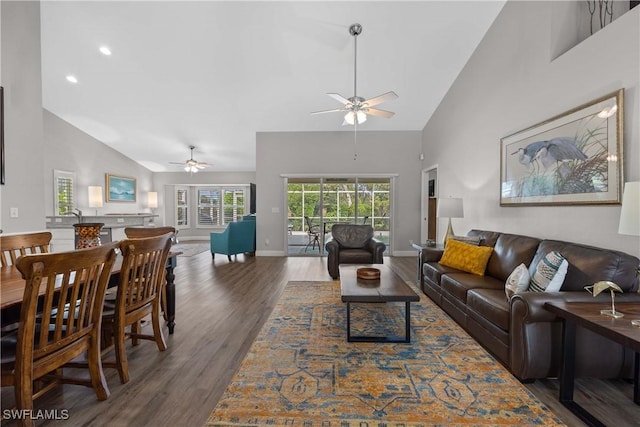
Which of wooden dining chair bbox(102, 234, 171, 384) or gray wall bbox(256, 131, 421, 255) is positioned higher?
gray wall bbox(256, 131, 421, 255)

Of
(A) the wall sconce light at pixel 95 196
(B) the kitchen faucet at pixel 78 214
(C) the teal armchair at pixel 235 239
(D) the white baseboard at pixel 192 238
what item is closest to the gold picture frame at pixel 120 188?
(A) the wall sconce light at pixel 95 196

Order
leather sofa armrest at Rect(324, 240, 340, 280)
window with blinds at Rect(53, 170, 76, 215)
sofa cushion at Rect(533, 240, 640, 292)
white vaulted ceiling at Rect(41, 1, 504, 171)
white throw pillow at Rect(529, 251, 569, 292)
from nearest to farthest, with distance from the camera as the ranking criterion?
sofa cushion at Rect(533, 240, 640, 292) → white throw pillow at Rect(529, 251, 569, 292) → white vaulted ceiling at Rect(41, 1, 504, 171) → leather sofa armrest at Rect(324, 240, 340, 280) → window with blinds at Rect(53, 170, 76, 215)

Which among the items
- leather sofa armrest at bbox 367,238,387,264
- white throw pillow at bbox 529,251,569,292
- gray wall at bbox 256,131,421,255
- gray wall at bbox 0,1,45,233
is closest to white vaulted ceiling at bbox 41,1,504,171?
gray wall at bbox 256,131,421,255

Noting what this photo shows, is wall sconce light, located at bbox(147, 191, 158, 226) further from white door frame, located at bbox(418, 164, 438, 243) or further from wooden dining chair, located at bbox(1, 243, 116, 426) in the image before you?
wooden dining chair, located at bbox(1, 243, 116, 426)

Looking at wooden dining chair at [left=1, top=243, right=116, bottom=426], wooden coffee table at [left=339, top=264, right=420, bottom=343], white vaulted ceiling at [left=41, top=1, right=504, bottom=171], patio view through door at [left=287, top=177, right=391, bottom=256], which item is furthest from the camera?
patio view through door at [left=287, top=177, right=391, bottom=256]

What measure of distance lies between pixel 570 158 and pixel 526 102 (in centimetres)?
99

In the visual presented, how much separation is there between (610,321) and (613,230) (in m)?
1.22

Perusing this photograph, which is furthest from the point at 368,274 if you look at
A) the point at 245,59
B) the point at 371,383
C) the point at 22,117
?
the point at 22,117

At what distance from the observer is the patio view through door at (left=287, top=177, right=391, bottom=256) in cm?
707

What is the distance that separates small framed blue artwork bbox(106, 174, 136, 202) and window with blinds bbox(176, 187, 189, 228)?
4.71ft

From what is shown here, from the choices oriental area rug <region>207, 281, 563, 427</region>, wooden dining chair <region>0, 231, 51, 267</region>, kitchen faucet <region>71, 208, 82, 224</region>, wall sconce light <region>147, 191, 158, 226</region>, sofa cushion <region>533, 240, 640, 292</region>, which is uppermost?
wall sconce light <region>147, 191, 158, 226</region>

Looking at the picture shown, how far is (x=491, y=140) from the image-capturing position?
4.06 metres

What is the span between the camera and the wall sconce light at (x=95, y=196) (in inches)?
288

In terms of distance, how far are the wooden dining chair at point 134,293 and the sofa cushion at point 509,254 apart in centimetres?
327
